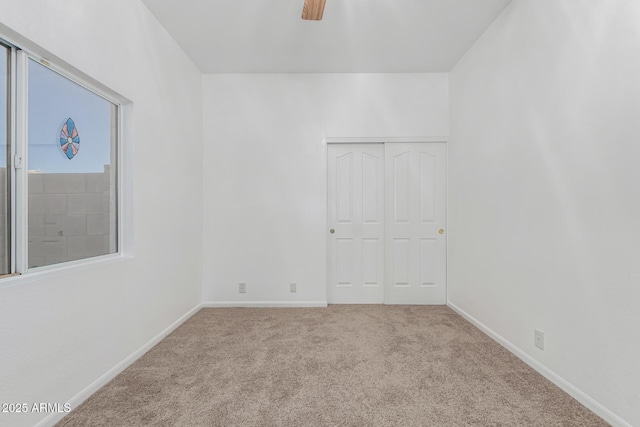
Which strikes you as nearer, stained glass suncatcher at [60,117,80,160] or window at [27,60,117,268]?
window at [27,60,117,268]

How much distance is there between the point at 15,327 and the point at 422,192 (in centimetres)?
367

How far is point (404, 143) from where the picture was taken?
3.77 m

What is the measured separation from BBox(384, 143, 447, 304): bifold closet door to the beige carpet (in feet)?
2.46

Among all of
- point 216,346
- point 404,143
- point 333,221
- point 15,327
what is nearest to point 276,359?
point 216,346

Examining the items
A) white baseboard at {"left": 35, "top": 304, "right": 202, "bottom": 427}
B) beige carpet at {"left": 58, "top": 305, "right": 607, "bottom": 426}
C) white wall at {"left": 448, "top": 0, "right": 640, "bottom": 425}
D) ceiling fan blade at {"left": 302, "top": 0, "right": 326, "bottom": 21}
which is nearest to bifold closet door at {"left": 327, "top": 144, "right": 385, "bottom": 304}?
beige carpet at {"left": 58, "top": 305, "right": 607, "bottom": 426}

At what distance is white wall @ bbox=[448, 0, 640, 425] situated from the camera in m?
1.58

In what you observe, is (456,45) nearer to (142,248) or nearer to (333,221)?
(333,221)

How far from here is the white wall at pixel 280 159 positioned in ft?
12.1

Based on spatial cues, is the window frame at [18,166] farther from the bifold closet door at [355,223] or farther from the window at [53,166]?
Result: the bifold closet door at [355,223]

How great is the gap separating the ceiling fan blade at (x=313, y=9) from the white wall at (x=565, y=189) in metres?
1.56

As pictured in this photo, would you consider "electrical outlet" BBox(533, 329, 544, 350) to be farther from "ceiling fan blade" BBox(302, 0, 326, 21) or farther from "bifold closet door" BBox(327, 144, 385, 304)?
"ceiling fan blade" BBox(302, 0, 326, 21)

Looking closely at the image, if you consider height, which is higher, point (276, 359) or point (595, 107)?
point (595, 107)

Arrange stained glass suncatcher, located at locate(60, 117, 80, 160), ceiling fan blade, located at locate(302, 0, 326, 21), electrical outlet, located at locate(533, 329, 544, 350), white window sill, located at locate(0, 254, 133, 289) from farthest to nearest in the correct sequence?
electrical outlet, located at locate(533, 329, 544, 350)
ceiling fan blade, located at locate(302, 0, 326, 21)
stained glass suncatcher, located at locate(60, 117, 80, 160)
white window sill, located at locate(0, 254, 133, 289)

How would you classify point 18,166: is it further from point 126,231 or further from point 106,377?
point 106,377
